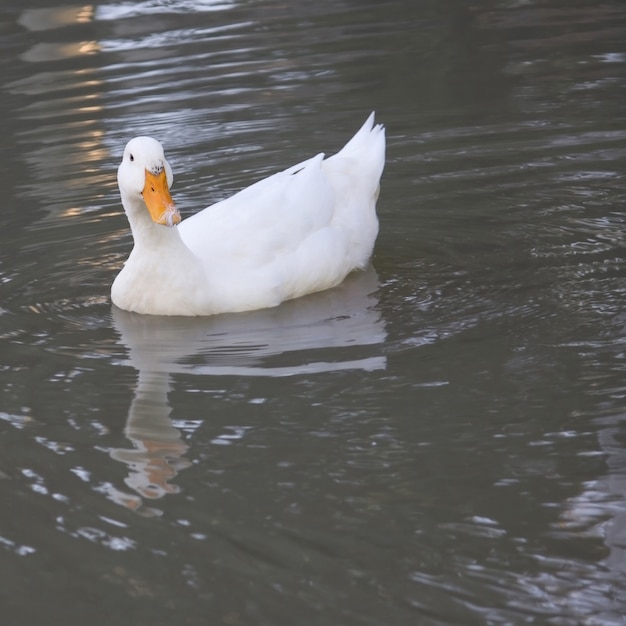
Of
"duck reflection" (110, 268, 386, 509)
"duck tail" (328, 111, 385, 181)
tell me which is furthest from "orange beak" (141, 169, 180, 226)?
"duck tail" (328, 111, 385, 181)

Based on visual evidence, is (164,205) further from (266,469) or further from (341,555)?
(341,555)

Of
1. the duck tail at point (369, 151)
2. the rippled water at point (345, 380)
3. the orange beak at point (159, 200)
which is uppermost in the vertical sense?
the orange beak at point (159, 200)

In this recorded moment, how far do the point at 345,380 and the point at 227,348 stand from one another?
0.77 m

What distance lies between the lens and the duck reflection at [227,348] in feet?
16.9

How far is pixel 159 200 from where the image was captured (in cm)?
618

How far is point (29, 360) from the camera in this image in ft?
20.0

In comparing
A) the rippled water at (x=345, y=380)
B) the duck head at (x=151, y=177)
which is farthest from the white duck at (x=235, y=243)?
the rippled water at (x=345, y=380)

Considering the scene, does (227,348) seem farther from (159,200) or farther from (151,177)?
(151,177)

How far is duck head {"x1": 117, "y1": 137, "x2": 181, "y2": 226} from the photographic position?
6.14 meters

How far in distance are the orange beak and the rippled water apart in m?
0.60

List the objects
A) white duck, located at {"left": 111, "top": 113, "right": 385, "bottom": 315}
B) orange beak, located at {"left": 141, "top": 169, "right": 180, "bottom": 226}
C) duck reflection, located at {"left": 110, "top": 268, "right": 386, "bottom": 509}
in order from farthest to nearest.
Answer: white duck, located at {"left": 111, "top": 113, "right": 385, "bottom": 315}, orange beak, located at {"left": 141, "top": 169, "right": 180, "bottom": 226}, duck reflection, located at {"left": 110, "top": 268, "right": 386, "bottom": 509}

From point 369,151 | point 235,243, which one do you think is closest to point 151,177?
point 235,243

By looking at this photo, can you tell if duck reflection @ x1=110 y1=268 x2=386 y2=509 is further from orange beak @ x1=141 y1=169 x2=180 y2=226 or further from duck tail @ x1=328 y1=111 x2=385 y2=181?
duck tail @ x1=328 y1=111 x2=385 y2=181

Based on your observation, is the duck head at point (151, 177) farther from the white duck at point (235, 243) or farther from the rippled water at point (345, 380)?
the rippled water at point (345, 380)
